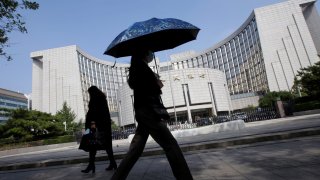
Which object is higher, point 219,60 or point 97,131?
point 219,60

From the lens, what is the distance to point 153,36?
468cm

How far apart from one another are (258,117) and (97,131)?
26210 mm

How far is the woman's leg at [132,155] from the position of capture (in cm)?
342

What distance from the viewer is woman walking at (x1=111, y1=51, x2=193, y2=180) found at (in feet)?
10.9

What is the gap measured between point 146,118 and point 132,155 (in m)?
0.49

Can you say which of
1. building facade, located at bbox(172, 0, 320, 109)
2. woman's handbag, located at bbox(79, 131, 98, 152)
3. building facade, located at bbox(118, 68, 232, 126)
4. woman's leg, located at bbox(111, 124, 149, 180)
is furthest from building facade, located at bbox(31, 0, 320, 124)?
woman's leg, located at bbox(111, 124, 149, 180)

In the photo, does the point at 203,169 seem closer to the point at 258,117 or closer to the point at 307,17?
the point at 258,117

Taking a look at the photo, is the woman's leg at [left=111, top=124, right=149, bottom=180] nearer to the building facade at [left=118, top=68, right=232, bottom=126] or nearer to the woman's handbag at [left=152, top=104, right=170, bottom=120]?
the woman's handbag at [left=152, top=104, right=170, bottom=120]

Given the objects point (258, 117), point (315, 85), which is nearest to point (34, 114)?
point (258, 117)

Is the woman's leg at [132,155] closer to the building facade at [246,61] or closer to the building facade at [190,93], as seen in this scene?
the building facade at [190,93]

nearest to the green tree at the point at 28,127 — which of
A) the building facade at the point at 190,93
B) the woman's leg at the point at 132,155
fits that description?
the woman's leg at the point at 132,155

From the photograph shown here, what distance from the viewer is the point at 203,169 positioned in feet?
15.8

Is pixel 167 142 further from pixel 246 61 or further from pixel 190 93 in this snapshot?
pixel 246 61

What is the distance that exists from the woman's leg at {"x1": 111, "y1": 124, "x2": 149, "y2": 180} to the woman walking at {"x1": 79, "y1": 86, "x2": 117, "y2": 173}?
8.25 ft
